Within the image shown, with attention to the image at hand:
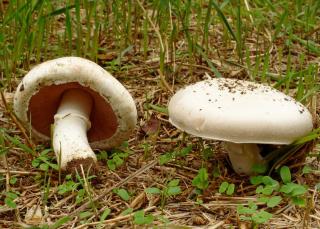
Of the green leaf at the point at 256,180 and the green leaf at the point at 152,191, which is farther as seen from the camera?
the green leaf at the point at 256,180

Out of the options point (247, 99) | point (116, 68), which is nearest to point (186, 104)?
point (247, 99)

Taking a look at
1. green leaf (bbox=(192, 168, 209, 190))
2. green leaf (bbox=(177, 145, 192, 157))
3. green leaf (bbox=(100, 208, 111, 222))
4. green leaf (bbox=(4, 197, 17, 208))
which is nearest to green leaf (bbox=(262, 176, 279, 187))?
green leaf (bbox=(192, 168, 209, 190))

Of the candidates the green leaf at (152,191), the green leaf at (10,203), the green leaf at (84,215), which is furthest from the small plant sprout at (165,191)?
the green leaf at (10,203)

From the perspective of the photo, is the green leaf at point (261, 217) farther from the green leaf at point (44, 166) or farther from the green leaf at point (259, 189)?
the green leaf at point (44, 166)

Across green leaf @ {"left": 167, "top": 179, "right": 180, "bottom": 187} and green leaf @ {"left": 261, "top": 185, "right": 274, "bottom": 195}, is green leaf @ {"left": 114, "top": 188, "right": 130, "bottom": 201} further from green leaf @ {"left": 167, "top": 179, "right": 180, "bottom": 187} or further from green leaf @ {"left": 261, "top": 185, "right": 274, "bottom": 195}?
green leaf @ {"left": 261, "top": 185, "right": 274, "bottom": 195}

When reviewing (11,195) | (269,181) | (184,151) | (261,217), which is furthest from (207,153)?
(11,195)

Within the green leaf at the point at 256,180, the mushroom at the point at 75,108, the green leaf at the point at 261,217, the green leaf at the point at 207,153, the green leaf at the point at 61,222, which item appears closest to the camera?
the green leaf at the point at 61,222

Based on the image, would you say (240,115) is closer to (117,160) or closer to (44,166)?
(117,160)
